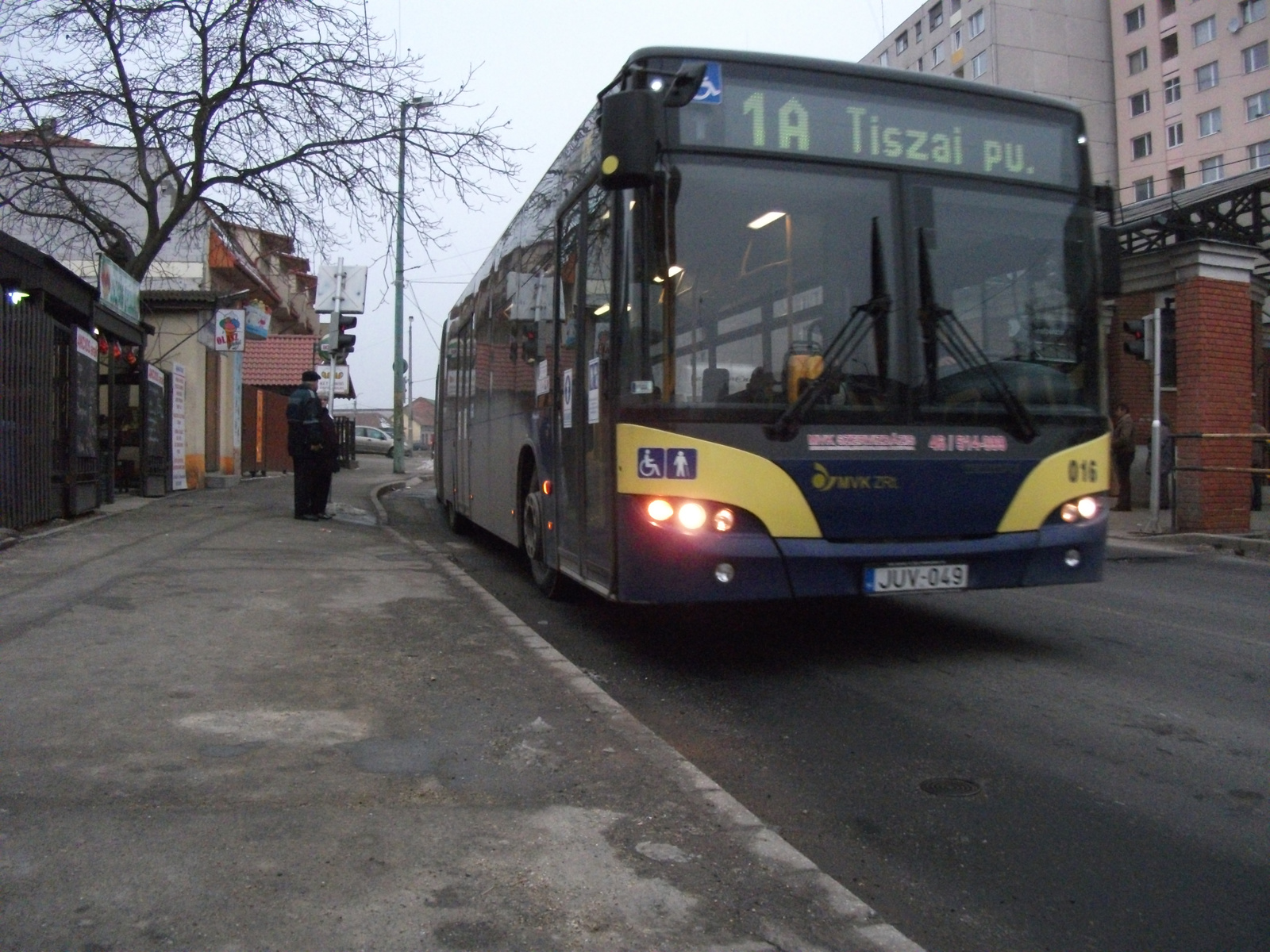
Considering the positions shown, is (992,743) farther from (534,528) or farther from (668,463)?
(534,528)

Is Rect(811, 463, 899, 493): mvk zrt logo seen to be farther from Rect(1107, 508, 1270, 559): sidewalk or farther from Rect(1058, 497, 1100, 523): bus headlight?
Rect(1107, 508, 1270, 559): sidewalk

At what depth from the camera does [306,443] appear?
43.9ft

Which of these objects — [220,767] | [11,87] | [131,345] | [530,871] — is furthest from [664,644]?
[11,87]

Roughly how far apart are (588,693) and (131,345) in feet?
46.4

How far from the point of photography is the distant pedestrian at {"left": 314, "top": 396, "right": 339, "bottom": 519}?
13477mm

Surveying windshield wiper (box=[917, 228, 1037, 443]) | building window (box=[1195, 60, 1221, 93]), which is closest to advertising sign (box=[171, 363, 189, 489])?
windshield wiper (box=[917, 228, 1037, 443])

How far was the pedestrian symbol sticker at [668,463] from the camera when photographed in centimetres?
552

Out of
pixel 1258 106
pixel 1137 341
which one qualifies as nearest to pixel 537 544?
pixel 1137 341

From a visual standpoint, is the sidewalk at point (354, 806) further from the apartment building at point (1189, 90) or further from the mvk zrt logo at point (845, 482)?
the apartment building at point (1189, 90)

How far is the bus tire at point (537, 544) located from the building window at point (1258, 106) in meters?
53.0

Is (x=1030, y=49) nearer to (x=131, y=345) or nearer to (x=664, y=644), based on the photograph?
(x=131, y=345)

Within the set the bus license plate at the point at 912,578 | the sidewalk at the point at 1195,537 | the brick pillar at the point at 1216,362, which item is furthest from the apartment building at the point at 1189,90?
the bus license plate at the point at 912,578

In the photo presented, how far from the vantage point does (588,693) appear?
5258 millimetres

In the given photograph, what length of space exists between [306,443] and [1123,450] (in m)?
12.8
